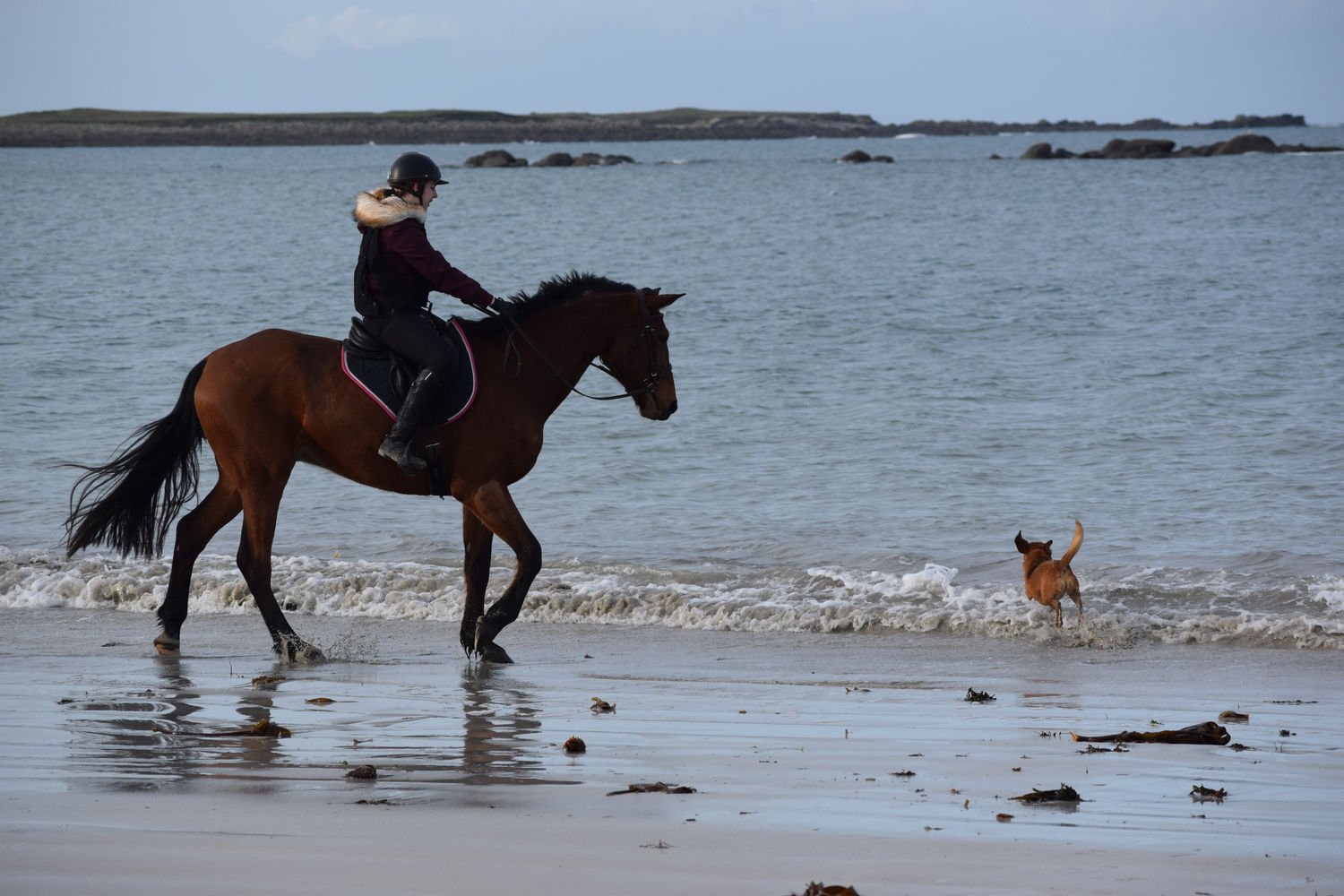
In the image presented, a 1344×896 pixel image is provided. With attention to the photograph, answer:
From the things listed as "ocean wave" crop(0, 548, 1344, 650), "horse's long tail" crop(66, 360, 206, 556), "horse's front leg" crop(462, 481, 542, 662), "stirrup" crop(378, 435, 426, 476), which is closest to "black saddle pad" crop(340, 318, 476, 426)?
"stirrup" crop(378, 435, 426, 476)

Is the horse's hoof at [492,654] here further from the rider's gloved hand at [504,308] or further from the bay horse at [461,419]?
the rider's gloved hand at [504,308]

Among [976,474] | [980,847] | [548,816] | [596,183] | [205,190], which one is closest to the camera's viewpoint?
[980,847]

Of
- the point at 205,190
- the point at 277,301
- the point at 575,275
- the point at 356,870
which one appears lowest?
the point at 356,870

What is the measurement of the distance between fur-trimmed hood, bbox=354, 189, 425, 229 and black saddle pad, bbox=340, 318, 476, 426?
652mm

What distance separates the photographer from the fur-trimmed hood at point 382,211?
7602 mm

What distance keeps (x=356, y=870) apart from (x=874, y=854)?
150 centimetres

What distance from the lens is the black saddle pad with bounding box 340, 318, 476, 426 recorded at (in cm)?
784

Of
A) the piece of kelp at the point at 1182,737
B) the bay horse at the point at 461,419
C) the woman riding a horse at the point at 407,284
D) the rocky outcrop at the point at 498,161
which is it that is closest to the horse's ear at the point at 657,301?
the bay horse at the point at 461,419

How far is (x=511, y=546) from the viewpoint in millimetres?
7855

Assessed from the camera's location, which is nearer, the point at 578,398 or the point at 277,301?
the point at 578,398

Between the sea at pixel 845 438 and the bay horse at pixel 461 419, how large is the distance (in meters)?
0.30

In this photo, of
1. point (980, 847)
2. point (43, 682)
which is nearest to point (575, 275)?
point (43, 682)

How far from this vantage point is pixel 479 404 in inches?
312

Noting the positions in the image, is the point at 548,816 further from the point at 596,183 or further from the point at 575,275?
the point at 596,183
